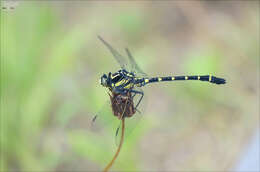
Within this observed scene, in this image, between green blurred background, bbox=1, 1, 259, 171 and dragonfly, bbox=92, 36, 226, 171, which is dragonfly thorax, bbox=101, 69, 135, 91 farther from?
green blurred background, bbox=1, 1, 259, 171

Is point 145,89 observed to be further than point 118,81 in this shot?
Yes

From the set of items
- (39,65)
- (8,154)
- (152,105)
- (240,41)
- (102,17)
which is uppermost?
(102,17)

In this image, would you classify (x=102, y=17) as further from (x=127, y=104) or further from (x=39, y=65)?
(x=127, y=104)

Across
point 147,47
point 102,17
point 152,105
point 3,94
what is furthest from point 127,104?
point 102,17

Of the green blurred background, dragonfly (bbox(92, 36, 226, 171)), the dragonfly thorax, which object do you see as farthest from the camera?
the green blurred background

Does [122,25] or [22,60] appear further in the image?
[122,25]

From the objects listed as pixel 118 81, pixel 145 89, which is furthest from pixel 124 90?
pixel 145 89

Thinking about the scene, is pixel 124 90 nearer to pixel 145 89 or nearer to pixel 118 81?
pixel 118 81

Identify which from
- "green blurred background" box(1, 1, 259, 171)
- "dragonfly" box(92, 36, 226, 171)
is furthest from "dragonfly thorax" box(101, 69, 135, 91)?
"green blurred background" box(1, 1, 259, 171)

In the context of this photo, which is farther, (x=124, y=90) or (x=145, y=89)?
(x=145, y=89)
